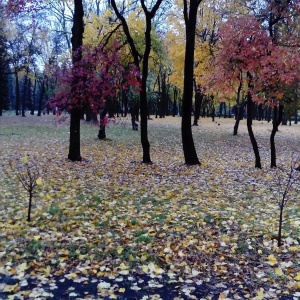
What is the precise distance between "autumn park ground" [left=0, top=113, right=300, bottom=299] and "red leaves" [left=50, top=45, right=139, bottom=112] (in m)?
2.08

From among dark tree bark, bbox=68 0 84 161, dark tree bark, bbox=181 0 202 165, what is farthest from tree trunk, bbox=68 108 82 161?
dark tree bark, bbox=181 0 202 165

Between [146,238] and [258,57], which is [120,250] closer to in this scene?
[146,238]

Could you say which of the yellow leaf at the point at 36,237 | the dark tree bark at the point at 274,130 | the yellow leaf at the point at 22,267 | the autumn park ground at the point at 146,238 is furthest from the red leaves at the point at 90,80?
the yellow leaf at the point at 22,267

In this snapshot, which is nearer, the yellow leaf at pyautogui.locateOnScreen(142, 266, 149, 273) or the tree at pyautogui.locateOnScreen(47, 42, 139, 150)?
the yellow leaf at pyautogui.locateOnScreen(142, 266, 149, 273)

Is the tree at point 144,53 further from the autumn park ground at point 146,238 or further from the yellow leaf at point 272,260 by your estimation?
the yellow leaf at point 272,260

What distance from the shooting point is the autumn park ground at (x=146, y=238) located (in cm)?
415

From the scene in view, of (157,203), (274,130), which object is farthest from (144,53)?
(157,203)

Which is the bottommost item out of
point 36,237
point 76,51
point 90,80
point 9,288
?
point 9,288

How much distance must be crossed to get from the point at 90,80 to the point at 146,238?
6303 millimetres

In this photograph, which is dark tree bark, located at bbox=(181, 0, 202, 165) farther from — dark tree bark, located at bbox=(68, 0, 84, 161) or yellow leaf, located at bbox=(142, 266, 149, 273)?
yellow leaf, located at bbox=(142, 266, 149, 273)

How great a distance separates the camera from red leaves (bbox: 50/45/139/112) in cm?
1038

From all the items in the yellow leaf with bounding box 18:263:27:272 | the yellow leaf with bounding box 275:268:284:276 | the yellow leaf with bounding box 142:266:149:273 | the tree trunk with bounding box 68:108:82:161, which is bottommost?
the yellow leaf with bounding box 142:266:149:273

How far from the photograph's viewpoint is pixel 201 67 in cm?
2331

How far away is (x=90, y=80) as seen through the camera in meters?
10.5
